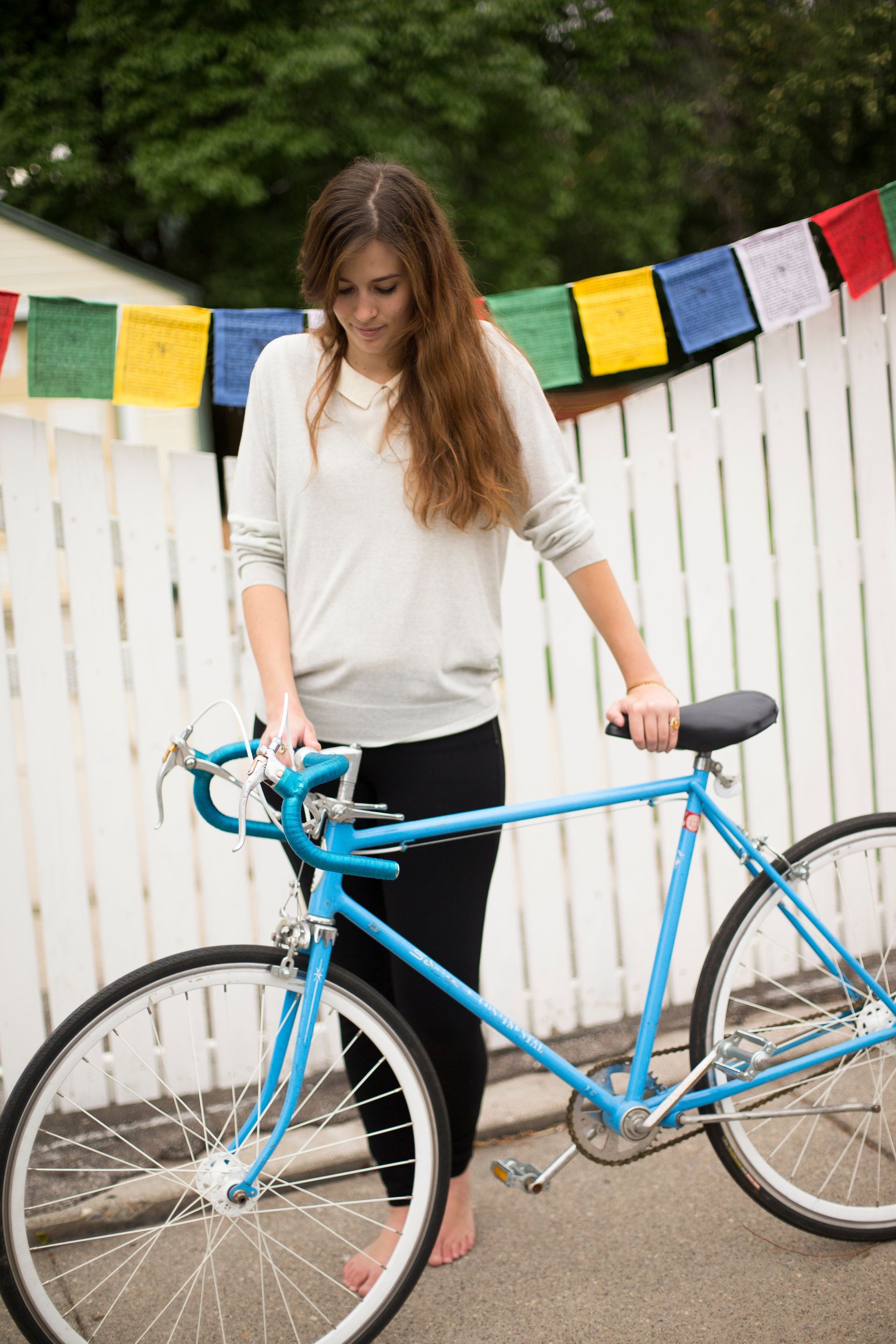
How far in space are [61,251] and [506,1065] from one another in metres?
Result: 10.1

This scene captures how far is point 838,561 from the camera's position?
9.80 ft

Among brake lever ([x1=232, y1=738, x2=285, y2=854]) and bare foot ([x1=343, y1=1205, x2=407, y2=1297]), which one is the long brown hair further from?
bare foot ([x1=343, y1=1205, x2=407, y2=1297])

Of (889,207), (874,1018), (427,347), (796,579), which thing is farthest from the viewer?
(796,579)

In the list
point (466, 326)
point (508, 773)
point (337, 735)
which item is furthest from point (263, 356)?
point (508, 773)

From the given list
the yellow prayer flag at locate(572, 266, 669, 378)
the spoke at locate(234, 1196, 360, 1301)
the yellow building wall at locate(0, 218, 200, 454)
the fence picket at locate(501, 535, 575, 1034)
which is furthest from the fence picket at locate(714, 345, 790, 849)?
the yellow building wall at locate(0, 218, 200, 454)

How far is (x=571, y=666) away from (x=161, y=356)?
129 cm

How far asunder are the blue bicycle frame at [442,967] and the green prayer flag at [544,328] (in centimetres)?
120

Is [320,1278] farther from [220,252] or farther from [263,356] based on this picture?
[220,252]

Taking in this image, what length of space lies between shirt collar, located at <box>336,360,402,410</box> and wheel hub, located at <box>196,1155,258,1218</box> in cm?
125

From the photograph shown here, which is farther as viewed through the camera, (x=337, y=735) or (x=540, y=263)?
(x=540, y=263)

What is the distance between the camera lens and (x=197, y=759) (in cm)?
156

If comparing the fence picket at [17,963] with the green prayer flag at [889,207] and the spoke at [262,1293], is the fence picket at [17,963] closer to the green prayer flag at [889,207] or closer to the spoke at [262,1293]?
→ the spoke at [262,1293]

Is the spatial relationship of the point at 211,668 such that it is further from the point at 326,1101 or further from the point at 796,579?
the point at 796,579

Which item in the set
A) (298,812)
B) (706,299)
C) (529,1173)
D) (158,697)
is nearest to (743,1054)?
(529,1173)
